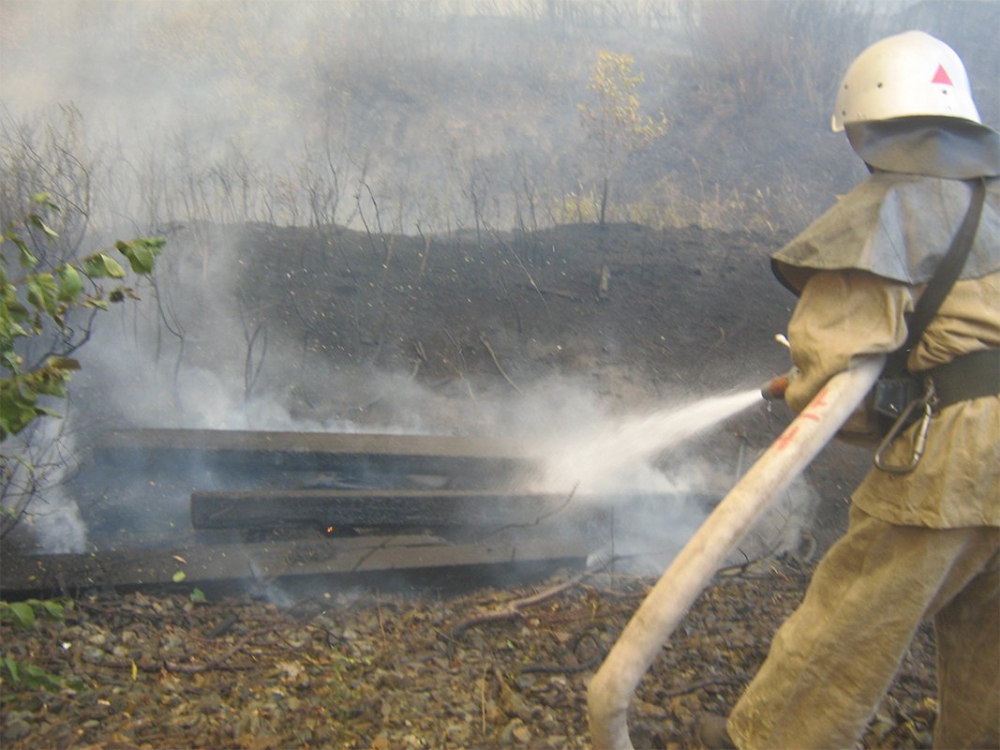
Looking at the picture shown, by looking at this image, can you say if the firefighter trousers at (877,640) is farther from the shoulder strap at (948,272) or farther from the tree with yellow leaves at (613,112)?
the tree with yellow leaves at (613,112)

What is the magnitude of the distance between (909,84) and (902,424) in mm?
944

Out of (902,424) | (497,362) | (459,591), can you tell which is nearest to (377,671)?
(459,591)

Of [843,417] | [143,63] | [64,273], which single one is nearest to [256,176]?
[143,63]

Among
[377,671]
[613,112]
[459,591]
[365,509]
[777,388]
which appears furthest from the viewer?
[613,112]

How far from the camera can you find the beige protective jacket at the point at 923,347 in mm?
2158

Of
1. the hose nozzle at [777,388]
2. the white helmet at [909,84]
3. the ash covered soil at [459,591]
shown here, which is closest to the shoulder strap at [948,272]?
the white helmet at [909,84]

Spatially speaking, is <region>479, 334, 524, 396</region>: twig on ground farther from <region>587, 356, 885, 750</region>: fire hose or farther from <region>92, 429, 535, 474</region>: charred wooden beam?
<region>587, 356, 885, 750</region>: fire hose

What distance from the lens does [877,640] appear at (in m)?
2.27

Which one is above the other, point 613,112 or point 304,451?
point 613,112

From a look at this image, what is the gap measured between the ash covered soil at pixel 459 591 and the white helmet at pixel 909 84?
209cm

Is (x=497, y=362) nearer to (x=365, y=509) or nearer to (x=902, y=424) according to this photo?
(x=365, y=509)

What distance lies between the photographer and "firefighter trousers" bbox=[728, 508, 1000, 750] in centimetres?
224

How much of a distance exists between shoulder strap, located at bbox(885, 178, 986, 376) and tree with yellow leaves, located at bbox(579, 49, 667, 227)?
6021 mm

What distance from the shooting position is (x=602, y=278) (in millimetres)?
7012
